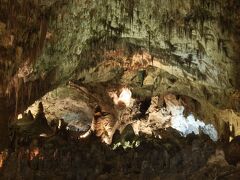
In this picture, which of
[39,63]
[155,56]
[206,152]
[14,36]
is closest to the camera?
[206,152]

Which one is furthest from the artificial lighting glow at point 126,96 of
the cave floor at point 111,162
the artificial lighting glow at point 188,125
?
the cave floor at point 111,162

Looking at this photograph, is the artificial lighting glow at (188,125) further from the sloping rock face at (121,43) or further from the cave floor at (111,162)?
the cave floor at (111,162)

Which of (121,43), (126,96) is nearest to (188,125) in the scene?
(126,96)

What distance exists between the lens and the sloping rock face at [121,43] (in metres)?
15.0

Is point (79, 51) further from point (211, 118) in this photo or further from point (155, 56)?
point (211, 118)

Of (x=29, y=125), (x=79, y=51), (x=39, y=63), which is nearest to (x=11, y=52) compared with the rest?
(x=39, y=63)

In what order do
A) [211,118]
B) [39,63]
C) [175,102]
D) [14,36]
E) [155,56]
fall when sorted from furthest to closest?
[175,102], [211,118], [155,56], [39,63], [14,36]

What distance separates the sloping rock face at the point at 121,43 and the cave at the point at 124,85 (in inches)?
1.6

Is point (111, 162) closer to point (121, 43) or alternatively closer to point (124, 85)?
point (121, 43)

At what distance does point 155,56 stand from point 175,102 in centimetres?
404

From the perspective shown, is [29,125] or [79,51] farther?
[29,125]

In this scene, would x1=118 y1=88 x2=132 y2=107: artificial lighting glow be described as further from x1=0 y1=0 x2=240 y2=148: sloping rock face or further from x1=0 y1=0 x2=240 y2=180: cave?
x1=0 y1=0 x2=240 y2=148: sloping rock face

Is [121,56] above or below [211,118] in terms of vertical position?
above

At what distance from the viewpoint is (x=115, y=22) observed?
54.9ft
